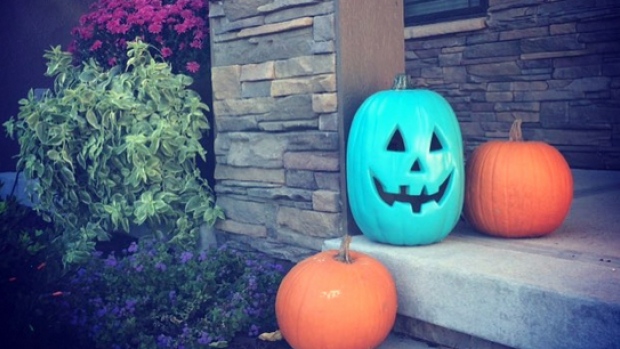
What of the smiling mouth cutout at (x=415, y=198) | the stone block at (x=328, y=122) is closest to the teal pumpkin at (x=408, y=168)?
the smiling mouth cutout at (x=415, y=198)

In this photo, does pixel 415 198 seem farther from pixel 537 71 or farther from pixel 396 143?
pixel 537 71

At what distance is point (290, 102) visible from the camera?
2.96 metres

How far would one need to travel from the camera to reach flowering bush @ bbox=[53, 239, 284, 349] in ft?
7.80

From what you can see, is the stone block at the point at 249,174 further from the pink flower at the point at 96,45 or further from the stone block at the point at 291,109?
the pink flower at the point at 96,45

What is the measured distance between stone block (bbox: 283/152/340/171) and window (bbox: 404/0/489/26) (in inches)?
95.2

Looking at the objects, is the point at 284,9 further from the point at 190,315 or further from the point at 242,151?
the point at 190,315

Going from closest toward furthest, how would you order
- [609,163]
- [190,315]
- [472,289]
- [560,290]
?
[560,290], [472,289], [190,315], [609,163]

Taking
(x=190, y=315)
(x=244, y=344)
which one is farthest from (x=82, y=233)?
(x=244, y=344)

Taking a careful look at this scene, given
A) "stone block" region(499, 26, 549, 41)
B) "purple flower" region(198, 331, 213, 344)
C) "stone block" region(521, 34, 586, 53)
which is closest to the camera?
"purple flower" region(198, 331, 213, 344)

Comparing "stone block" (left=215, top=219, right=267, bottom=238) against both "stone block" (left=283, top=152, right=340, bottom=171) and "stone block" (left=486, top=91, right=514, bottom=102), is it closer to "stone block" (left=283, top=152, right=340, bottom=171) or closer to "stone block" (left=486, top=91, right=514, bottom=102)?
"stone block" (left=283, top=152, right=340, bottom=171)

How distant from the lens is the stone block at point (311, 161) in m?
2.78

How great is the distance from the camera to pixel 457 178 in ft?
8.10

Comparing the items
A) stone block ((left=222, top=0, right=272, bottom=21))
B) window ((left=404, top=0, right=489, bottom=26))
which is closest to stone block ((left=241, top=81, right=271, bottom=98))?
stone block ((left=222, top=0, right=272, bottom=21))

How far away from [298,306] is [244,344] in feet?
1.20
